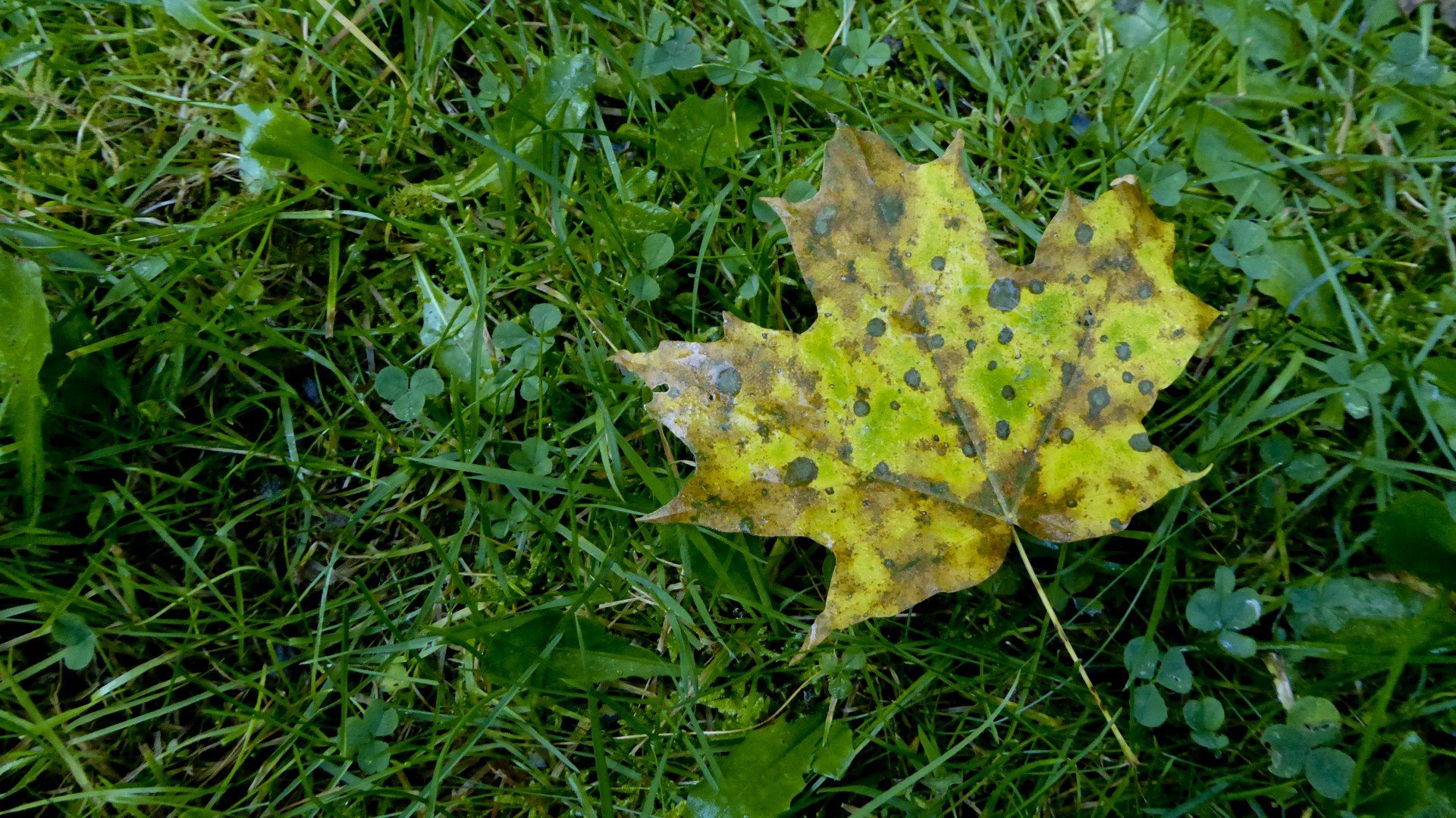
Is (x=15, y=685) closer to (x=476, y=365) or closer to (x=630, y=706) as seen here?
(x=476, y=365)

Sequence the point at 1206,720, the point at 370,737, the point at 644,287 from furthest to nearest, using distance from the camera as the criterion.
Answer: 1. the point at 644,287
2. the point at 370,737
3. the point at 1206,720

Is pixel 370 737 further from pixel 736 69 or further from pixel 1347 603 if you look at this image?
pixel 1347 603

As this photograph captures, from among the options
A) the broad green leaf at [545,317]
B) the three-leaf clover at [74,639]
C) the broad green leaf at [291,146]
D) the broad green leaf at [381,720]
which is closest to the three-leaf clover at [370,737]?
the broad green leaf at [381,720]

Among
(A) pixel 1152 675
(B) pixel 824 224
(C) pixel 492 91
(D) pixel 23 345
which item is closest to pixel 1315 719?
(A) pixel 1152 675

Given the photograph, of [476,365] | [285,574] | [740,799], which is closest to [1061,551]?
[740,799]

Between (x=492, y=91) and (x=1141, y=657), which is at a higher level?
(x=492, y=91)

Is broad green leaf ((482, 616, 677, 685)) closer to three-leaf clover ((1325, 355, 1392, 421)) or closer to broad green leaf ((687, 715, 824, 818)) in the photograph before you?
broad green leaf ((687, 715, 824, 818))

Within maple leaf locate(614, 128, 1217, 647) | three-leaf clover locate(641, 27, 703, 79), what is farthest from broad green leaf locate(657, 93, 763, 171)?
maple leaf locate(614, 128, 1217, 647)
